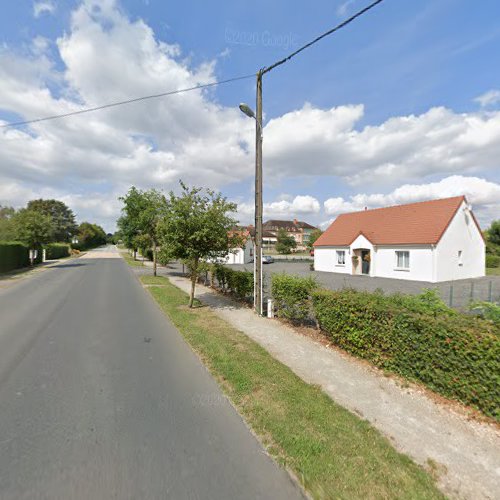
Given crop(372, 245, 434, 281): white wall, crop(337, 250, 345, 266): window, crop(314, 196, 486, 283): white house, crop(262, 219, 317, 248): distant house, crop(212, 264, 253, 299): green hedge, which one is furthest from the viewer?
crop(262, 219, 317, 248): distant house

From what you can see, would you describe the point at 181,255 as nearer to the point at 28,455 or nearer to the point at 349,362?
the point at 349,362

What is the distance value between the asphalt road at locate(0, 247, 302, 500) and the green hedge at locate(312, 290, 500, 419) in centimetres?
285

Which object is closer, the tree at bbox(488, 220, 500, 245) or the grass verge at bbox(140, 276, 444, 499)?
the grass verge at bbox(140, 276, 444, 499)


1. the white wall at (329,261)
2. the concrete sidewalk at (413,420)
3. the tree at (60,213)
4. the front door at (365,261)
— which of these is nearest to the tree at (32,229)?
the white wall at (329,261)

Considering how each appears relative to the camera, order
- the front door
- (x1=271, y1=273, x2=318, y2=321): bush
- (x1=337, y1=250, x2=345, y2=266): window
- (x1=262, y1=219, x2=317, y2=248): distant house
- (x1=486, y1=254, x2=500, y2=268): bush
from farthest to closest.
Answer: (x1=262, y1=219, x2=317, y2=248): distant house → (x1=486, y1=254, x2=500, y2=268): bush → (x1=337, y1=250, x2=345, y2=266): window → the front door → (x1=271, y1=273, x2=318, y2=321): bush

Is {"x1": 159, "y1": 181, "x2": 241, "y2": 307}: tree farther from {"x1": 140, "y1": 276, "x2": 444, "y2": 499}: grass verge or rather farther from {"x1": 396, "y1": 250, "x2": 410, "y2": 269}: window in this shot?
{"x1": 396, "y1": 250, "x2": 410, "y2": 269}: window

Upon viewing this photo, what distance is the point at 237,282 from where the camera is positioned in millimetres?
11320

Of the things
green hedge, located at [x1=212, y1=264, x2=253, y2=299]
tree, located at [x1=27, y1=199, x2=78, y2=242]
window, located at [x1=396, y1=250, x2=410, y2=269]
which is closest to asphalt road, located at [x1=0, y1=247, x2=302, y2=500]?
green hedge, located at [x1=212, y1=264, x2=253, y2=299]

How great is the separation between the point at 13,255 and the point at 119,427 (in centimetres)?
2876

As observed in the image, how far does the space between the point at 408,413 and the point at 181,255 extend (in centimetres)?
766

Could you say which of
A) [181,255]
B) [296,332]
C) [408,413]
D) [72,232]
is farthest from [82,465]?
[72,232]

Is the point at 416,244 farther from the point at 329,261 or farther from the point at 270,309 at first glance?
the point at 270,309

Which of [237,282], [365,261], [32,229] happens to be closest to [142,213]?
[237,282]

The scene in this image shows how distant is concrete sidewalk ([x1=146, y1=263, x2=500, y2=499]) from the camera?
8.66 feet
